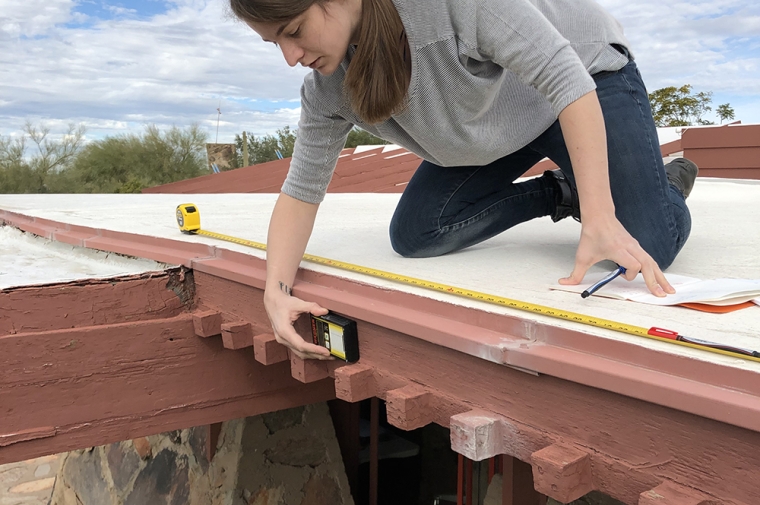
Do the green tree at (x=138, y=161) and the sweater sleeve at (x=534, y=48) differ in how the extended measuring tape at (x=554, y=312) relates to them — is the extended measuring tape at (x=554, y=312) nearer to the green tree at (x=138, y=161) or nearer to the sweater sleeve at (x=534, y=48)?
the sweater sleeve at (x=534, y=48)

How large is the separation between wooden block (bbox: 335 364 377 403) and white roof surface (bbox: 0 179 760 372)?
0.79 feet

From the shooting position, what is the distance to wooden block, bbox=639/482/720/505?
1043 millimetres

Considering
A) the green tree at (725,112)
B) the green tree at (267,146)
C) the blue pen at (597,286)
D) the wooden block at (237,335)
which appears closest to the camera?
the blue pen at (597,286)

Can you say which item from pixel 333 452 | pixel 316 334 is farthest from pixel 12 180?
pixel 316 334

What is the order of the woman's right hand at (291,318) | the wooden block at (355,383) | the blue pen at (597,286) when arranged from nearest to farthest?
1. the blue pen at (597,286)
2. the wooden block at (355,383)
3. the woman's right hand at (291,318)

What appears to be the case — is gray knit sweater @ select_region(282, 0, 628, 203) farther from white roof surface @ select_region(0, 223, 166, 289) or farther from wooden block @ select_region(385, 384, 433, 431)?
white roof surface @ select_region(0, 223, 166, 289)

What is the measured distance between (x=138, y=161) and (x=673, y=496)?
75.8 ft

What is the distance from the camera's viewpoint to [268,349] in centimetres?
203

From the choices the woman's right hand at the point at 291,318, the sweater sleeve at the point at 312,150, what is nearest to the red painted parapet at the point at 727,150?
the sweater sleeve at the point at 312,150

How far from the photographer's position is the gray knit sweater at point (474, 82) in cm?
156

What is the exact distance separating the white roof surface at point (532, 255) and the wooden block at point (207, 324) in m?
0.27

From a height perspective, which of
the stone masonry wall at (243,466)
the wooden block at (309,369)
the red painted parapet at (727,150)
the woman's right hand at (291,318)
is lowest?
the stone masonry wall at (243,466)

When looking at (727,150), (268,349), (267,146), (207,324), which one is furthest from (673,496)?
(267,146)

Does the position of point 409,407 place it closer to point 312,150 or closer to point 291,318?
point 291,318
